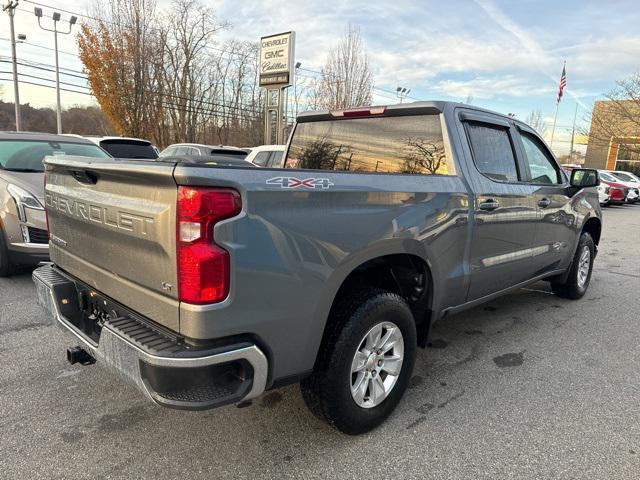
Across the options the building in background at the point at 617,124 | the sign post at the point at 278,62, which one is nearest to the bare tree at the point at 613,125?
the building in background at the point at 617,124

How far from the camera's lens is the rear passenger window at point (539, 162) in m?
4.16

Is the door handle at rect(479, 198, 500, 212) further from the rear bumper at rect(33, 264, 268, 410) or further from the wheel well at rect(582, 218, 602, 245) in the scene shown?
the wheel well at rect(582, 218, 602, 245)

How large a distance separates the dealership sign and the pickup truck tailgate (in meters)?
15.5

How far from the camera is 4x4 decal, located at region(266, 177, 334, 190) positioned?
200cm

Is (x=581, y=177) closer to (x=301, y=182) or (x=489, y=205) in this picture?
(x=489, y=205)

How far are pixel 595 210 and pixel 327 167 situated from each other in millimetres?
3668

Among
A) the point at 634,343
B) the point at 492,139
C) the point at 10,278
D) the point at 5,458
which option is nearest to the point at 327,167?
the point at 492,139

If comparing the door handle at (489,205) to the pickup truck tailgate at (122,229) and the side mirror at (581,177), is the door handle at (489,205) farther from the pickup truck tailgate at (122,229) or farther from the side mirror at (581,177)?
the pickup truck tailgate at (122,229)

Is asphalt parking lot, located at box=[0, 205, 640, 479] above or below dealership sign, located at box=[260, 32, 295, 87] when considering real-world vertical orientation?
below

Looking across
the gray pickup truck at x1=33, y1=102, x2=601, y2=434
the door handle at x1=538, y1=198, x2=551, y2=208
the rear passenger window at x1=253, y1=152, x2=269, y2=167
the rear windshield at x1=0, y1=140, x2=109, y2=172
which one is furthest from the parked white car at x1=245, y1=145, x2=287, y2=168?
the door handle at x1=538, y1=198, x2=551, y2=208

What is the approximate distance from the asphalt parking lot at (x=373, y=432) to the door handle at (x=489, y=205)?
1.26 metres

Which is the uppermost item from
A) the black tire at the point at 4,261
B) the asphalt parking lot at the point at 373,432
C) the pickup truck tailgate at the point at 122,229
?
the pickup truck tailgate at the point at 122,229

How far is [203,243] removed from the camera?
6.01ft

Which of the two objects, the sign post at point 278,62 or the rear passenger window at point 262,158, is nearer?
the rear passenger window at point 262,158
